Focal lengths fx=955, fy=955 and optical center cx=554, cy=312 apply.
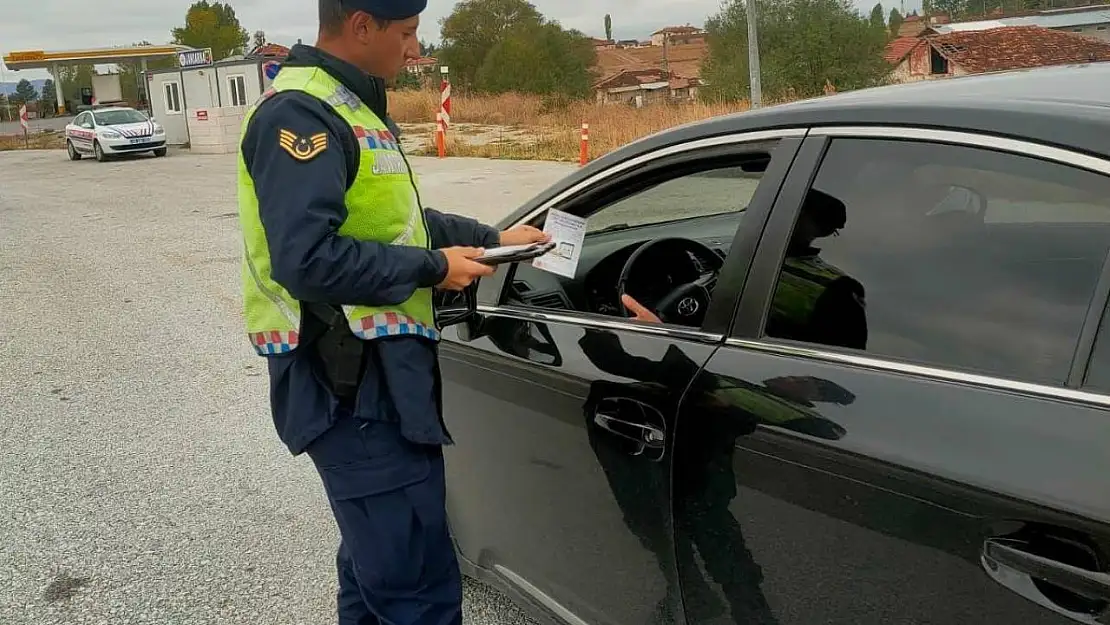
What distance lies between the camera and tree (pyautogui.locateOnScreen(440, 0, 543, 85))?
62.9 m

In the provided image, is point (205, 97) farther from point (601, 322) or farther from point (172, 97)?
point (601, 322)

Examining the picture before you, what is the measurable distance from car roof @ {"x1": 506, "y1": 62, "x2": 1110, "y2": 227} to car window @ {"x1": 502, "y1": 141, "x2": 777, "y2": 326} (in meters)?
0.14

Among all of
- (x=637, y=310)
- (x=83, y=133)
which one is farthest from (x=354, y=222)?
(x=83, y=133)

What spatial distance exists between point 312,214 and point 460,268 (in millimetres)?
350

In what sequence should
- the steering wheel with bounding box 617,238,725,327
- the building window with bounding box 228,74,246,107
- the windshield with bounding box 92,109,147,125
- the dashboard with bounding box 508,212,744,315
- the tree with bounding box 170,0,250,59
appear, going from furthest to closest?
the tree with bounding box 170,0,250,59, the building window with bounding box 228,74,246,107, the windshield with bounding box 92,109,147,125, the dashboard with bounding box 508,212,744,315, the steering wheel with bounding box 617,238,725,327

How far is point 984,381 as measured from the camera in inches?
61.6

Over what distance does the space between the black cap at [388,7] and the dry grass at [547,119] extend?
28.1 feet

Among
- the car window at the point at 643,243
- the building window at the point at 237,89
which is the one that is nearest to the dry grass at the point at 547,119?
the building window at the point at 237,89

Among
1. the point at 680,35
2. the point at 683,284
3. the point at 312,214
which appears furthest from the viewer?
the point at 680,35

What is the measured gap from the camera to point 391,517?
218cm

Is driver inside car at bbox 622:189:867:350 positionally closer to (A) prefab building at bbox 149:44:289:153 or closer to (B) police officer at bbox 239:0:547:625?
(B) police officer at bbox 239:0:547:625

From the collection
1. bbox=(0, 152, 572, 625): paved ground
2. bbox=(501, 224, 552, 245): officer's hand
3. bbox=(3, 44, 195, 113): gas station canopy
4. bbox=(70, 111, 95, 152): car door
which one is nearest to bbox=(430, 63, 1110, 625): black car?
bbox=(501, 224, 552, 245): officer's hand

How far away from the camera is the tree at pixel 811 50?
110 ft

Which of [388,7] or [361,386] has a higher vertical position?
[388,7]
